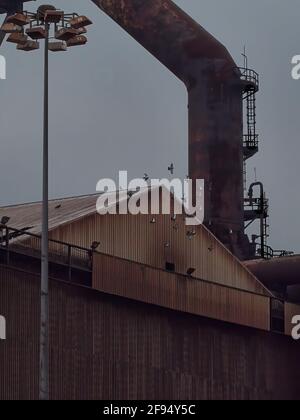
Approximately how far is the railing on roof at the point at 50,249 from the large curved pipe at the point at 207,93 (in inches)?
780

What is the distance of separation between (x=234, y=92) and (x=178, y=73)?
152 inches

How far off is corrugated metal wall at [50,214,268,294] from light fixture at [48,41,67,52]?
15.8 meters

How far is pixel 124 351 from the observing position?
50.1 metres

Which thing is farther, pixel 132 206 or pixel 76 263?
pixel 132 206

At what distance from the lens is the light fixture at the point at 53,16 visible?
33.3m

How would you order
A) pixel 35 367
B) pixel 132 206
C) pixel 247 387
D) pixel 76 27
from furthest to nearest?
pixel 247 387 < pixel 132 206 < pixel 35 367 < pixel 76 27

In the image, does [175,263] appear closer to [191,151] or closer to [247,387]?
[247,387]

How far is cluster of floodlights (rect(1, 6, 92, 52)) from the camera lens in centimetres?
3376

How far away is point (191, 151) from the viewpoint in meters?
70.2

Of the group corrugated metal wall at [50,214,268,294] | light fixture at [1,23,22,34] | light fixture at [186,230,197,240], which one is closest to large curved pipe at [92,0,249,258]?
corrugated metal wall at [50,214,268,294]

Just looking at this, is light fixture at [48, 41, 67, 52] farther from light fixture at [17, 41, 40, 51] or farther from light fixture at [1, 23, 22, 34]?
light fixture at [1, 23, 22, 34]

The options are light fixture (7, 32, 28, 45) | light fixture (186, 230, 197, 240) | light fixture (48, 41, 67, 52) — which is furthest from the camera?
light fixture (186, 230, 197, 240)

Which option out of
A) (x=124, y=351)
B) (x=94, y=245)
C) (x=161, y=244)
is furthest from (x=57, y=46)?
(x=161, y=244)
